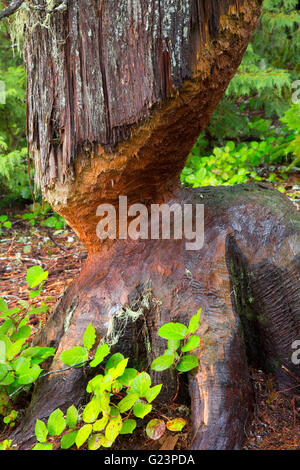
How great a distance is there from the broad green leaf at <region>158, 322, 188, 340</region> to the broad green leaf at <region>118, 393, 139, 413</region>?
266 mm

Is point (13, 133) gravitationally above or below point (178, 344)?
below

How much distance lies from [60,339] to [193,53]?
5.10 feet

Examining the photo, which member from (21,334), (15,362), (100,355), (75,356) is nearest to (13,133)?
(21,334)

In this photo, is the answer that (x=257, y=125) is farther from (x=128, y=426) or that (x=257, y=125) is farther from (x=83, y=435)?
(x=83, y=435)

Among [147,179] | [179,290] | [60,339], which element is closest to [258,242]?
[179,290]

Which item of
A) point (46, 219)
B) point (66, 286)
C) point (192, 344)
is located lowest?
point (46, 219)

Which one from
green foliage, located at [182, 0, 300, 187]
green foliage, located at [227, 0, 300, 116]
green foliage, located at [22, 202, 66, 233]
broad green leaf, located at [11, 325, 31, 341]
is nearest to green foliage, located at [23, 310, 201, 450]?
broad green leaf, located at [11, 325, 31, 341]

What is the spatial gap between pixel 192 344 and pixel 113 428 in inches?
18.0

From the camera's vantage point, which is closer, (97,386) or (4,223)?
(97,386)

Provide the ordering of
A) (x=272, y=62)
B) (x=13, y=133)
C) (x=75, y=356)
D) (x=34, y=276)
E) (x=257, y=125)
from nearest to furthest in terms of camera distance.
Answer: (x=75, y=356), (x=34, y=276), (x=257, y=125), (x=13, y=133), (x=272, y=62)

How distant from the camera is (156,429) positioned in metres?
1.67

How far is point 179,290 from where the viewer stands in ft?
6.37
